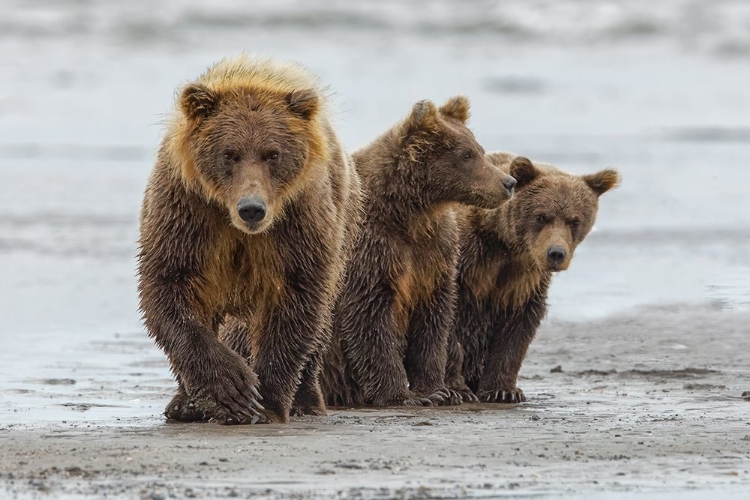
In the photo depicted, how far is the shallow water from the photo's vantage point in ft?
38.1

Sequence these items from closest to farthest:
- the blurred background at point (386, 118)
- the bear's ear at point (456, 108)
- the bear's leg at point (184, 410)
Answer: the bear's leg at point (184, 410) → the bear's ear at point (456, 108) → the blurred background at point (386, 118)

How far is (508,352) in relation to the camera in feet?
31.4

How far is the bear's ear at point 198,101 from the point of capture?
712cm

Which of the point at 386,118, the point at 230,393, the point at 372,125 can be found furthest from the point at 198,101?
the point at 386,118

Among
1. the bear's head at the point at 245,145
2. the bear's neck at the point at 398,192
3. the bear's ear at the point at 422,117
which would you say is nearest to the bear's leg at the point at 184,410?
the bear's head at the point at 245,145

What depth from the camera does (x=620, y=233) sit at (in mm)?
17797

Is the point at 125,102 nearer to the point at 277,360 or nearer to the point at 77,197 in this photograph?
the point at 77,197

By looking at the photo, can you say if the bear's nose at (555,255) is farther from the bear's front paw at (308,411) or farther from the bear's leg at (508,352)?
the bear's front paw at (308,411)

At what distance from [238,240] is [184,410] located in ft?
3.03

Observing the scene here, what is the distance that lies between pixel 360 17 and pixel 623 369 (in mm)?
35200

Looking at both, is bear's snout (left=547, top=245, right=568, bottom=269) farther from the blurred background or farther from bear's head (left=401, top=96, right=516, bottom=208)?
the blurred background

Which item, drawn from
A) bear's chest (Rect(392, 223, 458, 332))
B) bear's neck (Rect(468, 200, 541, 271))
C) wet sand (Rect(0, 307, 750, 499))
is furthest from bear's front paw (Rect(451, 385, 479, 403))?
bear's neck (Rect(468, 200, 541, 271))

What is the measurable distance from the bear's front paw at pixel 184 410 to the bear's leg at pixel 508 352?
2457mm

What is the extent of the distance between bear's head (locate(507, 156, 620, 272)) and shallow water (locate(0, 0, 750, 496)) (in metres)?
1.32
